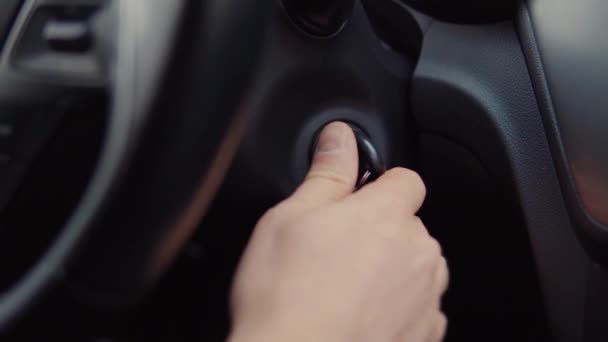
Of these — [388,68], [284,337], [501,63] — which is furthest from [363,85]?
[284,337]

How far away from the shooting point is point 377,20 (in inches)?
28.5

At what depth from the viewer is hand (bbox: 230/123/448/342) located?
46 cm

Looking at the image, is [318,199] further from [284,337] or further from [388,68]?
[388,68]

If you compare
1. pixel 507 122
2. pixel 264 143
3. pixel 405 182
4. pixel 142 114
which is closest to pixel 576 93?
pixel 507 122

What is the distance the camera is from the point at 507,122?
0.72 metres

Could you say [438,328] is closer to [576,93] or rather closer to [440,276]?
[440,276]

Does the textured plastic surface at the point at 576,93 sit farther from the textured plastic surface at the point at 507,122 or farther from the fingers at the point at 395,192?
the fingers at the point at 395,192

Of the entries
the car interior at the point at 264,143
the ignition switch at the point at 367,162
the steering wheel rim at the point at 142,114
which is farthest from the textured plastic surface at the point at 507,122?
the steering wheel rim at the point at 142,114

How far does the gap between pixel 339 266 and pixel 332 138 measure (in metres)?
0.13

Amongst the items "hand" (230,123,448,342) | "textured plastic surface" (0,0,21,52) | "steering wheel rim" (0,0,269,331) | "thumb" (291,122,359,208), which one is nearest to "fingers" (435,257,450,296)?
"hand" (230,123,448,342)

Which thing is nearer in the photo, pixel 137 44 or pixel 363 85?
pixel 137 44

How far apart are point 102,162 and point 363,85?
0.29 metres

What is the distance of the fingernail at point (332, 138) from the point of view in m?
0.57

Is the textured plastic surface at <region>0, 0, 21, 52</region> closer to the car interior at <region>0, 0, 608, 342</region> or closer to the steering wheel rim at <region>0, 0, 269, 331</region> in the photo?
the car interior at <region>0, 0, 608, 342</region>
